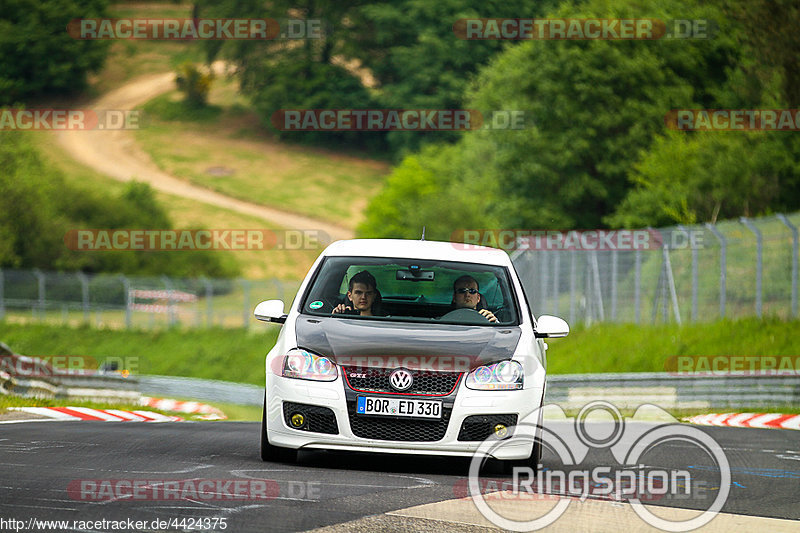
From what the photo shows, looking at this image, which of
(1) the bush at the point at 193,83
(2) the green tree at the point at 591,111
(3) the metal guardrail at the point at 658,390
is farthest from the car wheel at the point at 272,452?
(1) the bush at the point at 193,83

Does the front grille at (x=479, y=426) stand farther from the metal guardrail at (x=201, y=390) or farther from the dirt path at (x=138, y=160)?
the dirt path at (x=138, y=160)

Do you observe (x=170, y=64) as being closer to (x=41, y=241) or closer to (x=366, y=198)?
(x=366, y=198)

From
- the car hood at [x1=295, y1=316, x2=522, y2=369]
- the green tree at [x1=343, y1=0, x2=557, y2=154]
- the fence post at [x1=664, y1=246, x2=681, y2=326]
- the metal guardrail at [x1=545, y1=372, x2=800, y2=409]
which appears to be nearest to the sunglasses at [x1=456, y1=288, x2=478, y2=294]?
the car hood at [x1=295, y1=316, x2=522, y2=369]

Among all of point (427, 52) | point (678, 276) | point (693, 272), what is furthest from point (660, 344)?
point (427, 52)

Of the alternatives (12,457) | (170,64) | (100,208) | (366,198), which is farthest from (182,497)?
(170,64)

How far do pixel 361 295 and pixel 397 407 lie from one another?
1545 millimetres

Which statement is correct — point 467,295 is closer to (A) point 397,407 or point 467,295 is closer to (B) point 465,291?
(B) point 465,291

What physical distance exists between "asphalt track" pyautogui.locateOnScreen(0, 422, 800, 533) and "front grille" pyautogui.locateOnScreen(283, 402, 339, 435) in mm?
309

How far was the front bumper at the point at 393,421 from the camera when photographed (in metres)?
9.05

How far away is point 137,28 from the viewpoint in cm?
13125

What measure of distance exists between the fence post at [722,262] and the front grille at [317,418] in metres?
16.0

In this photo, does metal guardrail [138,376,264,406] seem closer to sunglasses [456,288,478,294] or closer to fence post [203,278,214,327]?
fence post [203,278,214,327]

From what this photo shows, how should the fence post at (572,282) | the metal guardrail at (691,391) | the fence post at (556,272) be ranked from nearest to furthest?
the metal guardrail at (691,391) < the fence post at (572,282) < the fence post at (556,272)

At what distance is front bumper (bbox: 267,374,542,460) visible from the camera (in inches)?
356
